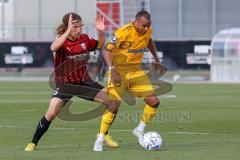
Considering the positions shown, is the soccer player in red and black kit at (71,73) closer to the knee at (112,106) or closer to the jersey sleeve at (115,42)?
the knee at (112,106)

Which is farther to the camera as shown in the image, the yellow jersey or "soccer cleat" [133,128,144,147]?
the yellow jersey

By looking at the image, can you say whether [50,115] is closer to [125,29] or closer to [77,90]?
[77,90]

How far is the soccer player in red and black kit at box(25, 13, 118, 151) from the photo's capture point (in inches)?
484

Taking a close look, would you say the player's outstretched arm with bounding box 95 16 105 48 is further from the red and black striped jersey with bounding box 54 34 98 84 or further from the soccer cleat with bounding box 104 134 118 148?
the soccer cleat with bounding box 104 134 118 148

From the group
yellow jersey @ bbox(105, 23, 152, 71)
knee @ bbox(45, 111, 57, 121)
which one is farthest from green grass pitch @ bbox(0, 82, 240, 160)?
yellow jersey @ bbox(105, 23, 152, 71)

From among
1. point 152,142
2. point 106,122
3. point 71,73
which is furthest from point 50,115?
point 152,142

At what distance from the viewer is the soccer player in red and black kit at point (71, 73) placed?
1228cm

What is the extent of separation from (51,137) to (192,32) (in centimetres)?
3460

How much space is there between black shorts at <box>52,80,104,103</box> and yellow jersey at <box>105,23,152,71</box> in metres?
0.63

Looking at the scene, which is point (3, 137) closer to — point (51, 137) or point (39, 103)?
point (51, 137)

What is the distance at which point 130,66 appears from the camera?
43.3 ft

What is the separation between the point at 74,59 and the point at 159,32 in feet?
122

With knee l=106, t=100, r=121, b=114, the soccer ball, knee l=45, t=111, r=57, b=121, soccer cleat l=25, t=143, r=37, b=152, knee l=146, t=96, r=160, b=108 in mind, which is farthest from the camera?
knee l=146, t=96, r=160, b=108

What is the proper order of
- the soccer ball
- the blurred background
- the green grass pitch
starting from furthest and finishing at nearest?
the blurred background → the soccer ball → the green grass pitch
